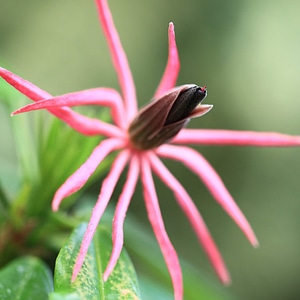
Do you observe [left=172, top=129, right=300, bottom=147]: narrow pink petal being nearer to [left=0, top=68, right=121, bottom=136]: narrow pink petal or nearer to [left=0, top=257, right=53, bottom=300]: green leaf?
[left=0, top=68, right=121, bottom=136]: narrow pink petal

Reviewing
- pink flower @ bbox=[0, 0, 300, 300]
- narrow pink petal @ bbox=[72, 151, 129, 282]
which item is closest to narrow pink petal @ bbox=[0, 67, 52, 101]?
pink flower @ bbox=[0, 0, 300, 300]

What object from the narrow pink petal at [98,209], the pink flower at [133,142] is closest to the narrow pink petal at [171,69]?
the pink flower at [133,142]

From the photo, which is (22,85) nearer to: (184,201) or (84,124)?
(84,124)

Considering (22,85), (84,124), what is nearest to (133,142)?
(84,124)

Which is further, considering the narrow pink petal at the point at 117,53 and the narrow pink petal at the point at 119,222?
the narrow pink petal at the point at 117,53

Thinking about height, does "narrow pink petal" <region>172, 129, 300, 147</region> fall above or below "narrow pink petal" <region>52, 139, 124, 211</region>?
above

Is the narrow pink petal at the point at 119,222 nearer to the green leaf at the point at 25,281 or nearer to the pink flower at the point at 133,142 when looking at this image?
the pink flower at the point at 133,142
